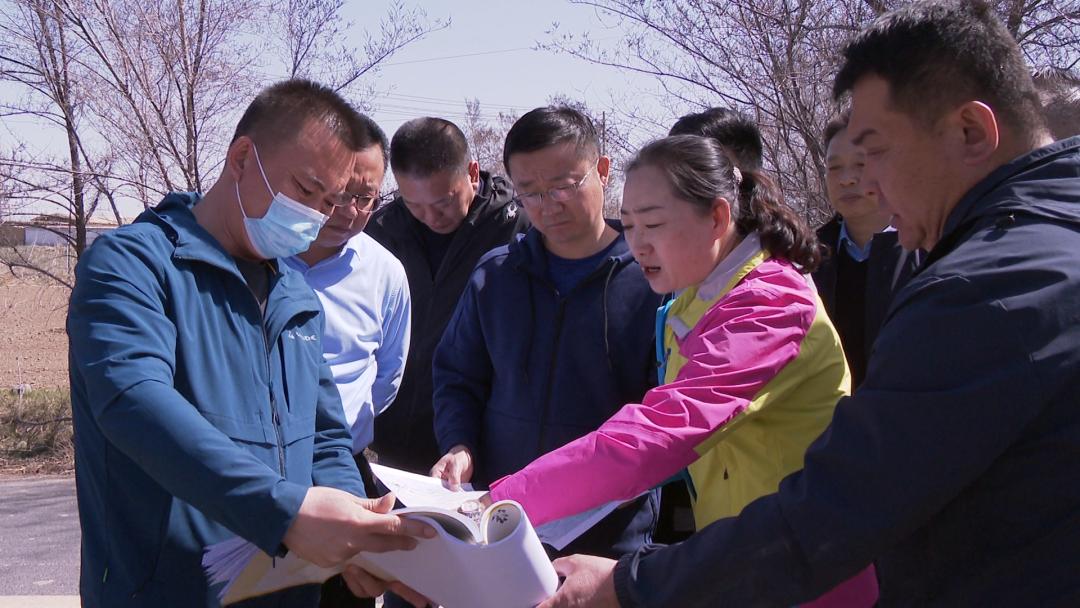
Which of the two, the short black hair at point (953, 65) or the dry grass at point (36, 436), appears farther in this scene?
the dry grass at point (36, 436)

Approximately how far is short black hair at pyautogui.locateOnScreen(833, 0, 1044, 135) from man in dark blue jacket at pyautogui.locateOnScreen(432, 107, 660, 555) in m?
1.51

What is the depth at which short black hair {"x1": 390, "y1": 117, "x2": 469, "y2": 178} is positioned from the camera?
14.9 ft

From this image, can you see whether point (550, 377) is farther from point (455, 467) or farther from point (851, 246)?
point (851, 246)

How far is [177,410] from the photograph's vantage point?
81.4 inches

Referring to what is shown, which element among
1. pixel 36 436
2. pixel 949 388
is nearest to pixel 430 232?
pixel 949 388

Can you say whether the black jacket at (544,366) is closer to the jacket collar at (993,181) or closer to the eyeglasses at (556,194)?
the eyeglasses at (556,194)

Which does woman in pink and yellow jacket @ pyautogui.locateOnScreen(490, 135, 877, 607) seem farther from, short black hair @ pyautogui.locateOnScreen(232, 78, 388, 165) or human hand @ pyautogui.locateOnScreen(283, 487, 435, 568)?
short black hair @ pyautogui.locateOnScreen(232, 78, 388, 165)

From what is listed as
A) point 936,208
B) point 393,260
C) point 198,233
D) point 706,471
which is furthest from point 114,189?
point 936,208

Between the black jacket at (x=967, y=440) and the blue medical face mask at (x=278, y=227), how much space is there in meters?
1.49

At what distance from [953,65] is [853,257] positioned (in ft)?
7.15

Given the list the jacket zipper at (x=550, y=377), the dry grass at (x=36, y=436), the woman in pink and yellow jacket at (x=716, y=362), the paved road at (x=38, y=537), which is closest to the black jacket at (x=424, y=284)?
the jacket zipper at (x=550, y=377)

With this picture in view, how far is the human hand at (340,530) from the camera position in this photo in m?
2.14

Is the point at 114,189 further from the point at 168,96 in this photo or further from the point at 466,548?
the point at 466,548

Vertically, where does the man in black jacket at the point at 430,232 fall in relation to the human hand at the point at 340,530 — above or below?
above
